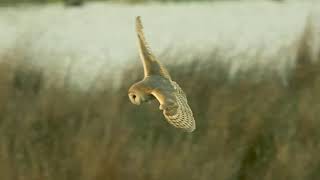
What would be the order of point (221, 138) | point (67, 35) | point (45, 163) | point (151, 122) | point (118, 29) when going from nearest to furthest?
point (45, 163) → point (221, 138) → point (151, 122) → point (67, 35) → point (118, 29)

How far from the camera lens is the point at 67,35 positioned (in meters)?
8.82

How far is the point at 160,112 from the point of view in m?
5.52

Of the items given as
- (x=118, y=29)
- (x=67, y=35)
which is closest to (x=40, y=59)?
(x=67, y=35)

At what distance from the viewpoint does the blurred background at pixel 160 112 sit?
4.69m

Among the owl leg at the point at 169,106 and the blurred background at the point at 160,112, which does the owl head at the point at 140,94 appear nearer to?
the owl leg at the point at 169,106

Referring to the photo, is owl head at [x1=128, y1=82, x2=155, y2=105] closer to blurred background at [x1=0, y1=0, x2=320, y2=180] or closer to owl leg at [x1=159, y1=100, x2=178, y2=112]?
owl leg at [x1=159, y1=100, x2=178, y2=112]

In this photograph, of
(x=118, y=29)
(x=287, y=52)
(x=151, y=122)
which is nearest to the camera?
(x=151, y=122)

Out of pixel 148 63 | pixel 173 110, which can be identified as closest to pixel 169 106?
pixel 173 110

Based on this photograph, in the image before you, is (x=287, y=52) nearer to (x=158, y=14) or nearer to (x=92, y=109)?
(x=92, y=109)

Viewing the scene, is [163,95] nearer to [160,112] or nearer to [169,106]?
[169,106]

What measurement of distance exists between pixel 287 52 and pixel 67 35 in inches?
90.9

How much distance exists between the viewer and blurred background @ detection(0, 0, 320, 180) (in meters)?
4.69

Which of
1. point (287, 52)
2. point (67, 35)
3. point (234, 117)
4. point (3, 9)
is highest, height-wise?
point (234, 117)

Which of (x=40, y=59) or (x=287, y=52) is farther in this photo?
(x=287, y=52)
